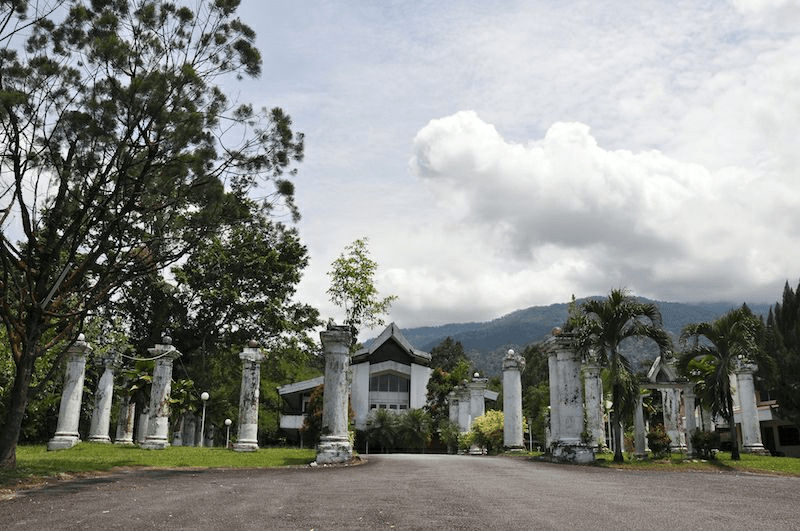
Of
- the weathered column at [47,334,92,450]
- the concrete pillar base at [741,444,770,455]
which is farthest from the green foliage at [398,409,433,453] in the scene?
the weathered column at [47,334,92,450]

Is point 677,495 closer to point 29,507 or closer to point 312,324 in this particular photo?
point 29,507

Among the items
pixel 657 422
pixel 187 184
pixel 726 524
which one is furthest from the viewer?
pixel 657 422

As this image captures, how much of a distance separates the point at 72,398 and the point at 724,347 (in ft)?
79.8

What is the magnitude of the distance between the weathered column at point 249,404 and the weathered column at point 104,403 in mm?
6235

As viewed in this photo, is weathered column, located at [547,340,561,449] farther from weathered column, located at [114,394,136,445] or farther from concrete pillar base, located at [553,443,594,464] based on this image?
weathered column, located at [114,394,136,445]

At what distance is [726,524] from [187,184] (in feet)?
47.0

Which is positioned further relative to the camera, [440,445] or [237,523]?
[440,445]

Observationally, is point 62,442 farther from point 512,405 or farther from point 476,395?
point 476,395

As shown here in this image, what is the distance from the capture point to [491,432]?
95.2 ft

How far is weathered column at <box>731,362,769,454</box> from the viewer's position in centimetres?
2684

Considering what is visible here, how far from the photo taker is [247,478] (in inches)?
567

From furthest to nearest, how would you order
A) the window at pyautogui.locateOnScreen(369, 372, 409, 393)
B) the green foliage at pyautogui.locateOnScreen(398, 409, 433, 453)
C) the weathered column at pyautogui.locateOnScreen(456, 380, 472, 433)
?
1. the window at pyautogui.locateOnScreen(369, 372, 409, 393)
2. the green foliage at pyautogui.locateOnScreen(398, 409, 433, 453)
3. the weathered column at pyautogui.locateOnScreen(456, 380, 472, 433)

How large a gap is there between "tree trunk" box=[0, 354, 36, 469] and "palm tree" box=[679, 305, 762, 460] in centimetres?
2074

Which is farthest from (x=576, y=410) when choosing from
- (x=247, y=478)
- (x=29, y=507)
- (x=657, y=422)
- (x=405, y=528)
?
(x=657, y=422)
